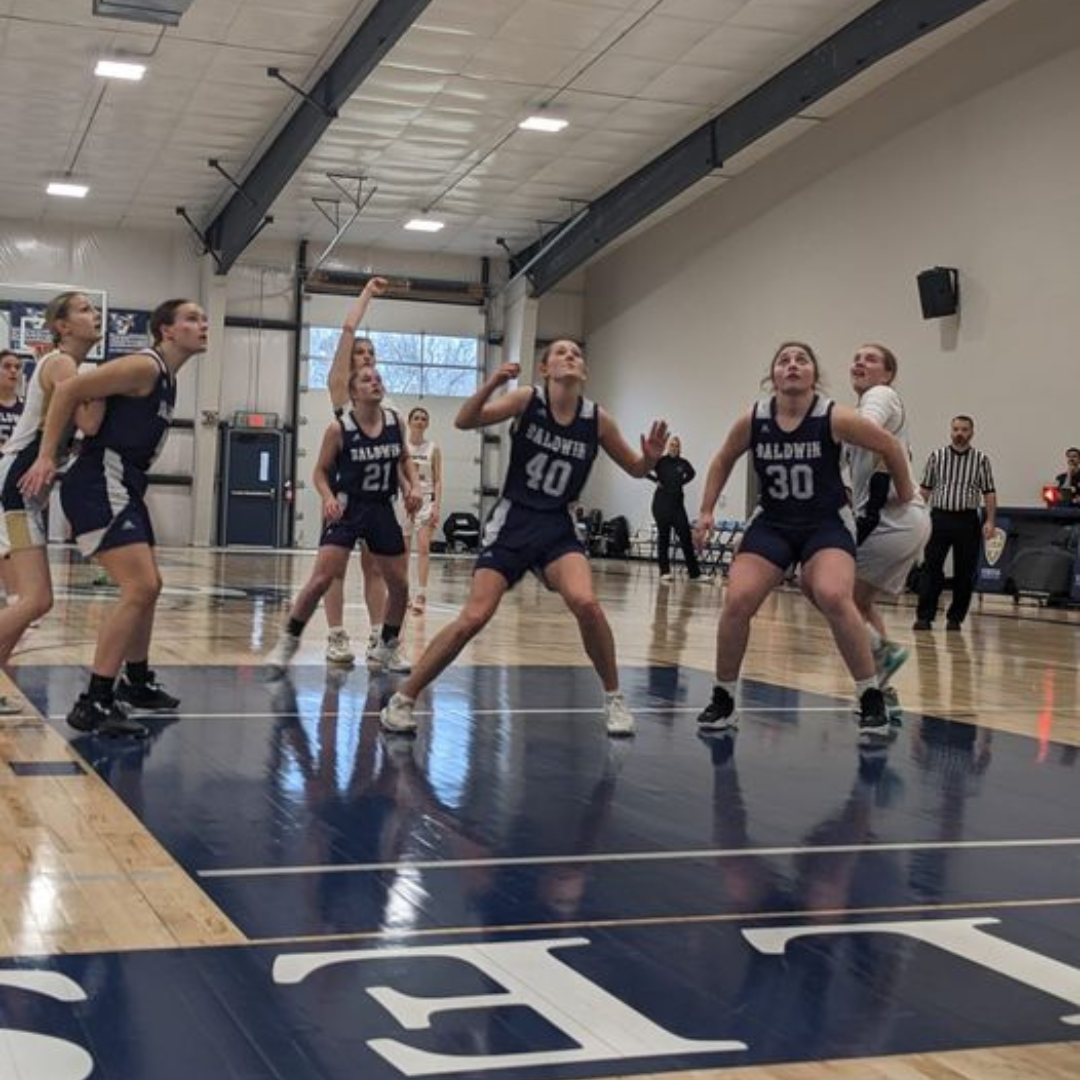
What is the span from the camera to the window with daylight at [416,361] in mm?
29266

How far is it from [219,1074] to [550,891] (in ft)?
4.51

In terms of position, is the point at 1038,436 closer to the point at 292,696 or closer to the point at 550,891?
the point at 292,696

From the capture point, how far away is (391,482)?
7988 millimetres

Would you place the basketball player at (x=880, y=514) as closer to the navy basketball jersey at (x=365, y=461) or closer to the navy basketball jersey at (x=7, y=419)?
the navy basketball jersey at (x=365, y=461)

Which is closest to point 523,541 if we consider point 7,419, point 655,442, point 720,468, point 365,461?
point 655,442

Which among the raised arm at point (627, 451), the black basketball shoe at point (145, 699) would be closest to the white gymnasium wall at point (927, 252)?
the raised arm at point (627, 451)

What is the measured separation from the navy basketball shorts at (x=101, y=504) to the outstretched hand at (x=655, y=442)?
187 cm

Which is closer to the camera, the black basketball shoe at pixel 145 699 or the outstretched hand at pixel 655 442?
the outstretched hand at pixel 655 442

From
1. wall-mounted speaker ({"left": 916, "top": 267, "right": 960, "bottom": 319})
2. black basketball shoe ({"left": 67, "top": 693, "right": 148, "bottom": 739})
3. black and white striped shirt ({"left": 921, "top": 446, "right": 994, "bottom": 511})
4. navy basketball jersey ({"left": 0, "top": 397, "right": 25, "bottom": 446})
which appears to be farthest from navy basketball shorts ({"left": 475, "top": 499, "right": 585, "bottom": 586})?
wall-mounted speaker ({"left": 916, "top": 267, "right": 960, "bottom": 319})

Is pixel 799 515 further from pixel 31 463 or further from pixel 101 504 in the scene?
pixel 31 463

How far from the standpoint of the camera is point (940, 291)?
61.2 ft

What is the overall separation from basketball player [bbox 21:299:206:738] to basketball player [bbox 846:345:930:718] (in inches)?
117

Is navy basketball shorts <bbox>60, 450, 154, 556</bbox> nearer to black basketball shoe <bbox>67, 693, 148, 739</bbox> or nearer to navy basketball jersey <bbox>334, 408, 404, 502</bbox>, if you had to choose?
black basketball shoe <bbox>67, 693, 148, 739</bbox>

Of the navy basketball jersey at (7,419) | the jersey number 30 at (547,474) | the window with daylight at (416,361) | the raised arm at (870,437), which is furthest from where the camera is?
the window with daylight at (416,361)
